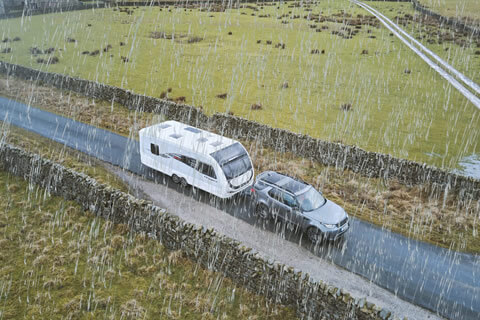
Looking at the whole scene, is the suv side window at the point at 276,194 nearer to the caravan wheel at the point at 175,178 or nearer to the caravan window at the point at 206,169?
the caravan window at the point at 206,169

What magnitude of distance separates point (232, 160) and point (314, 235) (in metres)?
5.14

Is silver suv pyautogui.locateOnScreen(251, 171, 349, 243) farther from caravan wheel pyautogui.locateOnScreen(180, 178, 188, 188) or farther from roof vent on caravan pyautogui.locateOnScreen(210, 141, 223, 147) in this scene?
caravan wheel pyautogui.locateOnScreen(180, 178, 188, 188)

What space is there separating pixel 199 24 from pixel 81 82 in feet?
118

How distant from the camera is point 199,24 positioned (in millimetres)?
61656

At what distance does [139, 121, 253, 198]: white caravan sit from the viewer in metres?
16.0

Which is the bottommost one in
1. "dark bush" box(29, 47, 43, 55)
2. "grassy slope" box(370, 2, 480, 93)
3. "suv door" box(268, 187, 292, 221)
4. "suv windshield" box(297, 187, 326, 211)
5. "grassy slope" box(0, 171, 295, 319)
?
"grassy slope" box(0, 171, 295, 319)

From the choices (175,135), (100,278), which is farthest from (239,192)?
(100,278)

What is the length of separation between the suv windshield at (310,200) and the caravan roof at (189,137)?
4.50 m

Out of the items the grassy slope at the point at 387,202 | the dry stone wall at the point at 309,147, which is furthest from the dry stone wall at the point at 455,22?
the grassy slope at the point at 387,202

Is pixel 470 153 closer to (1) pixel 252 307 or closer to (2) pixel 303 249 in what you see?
(2) pixel 303 249

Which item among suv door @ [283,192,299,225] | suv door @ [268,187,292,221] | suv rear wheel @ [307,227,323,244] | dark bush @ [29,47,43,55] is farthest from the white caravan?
dark bush @ [29,47,43,55]

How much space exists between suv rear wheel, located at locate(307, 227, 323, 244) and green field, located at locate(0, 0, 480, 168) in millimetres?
11925

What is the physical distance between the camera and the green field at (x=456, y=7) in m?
71.1

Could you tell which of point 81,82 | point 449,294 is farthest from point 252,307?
point 81,82
